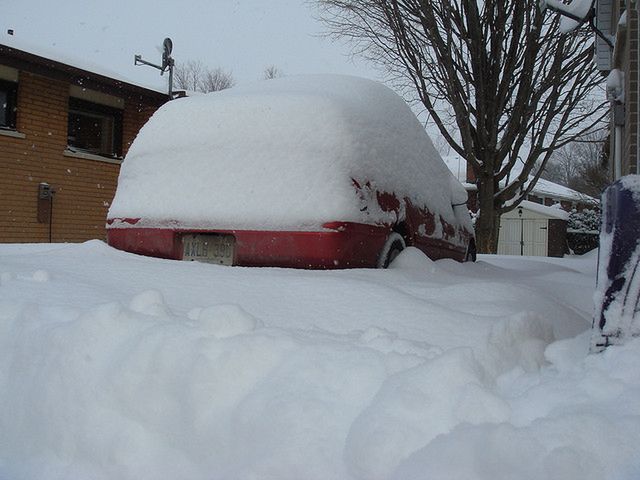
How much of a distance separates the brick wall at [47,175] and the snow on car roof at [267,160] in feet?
23.7

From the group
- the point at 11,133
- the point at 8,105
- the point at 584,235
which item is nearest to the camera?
the point at 11,133

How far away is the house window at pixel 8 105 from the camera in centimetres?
1024

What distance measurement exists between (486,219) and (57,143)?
854 cm

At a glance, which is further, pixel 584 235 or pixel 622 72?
pixel 584 235

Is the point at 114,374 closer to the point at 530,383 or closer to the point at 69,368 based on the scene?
the point at 69,368

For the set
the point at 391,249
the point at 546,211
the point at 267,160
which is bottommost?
the point at 391,249

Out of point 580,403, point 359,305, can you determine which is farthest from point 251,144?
point 580,403

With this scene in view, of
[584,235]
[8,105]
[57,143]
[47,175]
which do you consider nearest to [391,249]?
[47,175]

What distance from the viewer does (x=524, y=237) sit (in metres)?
25.9

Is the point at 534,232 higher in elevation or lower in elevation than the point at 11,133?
lower

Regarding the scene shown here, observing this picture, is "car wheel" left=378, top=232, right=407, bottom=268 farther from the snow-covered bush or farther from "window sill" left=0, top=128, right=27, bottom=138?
the snow-covered bush

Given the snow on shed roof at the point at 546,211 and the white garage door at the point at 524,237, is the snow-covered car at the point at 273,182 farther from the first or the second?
the snow on shed roof at the point at 546,211

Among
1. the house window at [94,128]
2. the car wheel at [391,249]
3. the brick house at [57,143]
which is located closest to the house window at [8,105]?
the brick house at [57,143]

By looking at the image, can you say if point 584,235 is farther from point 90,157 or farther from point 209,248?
point 209,248
